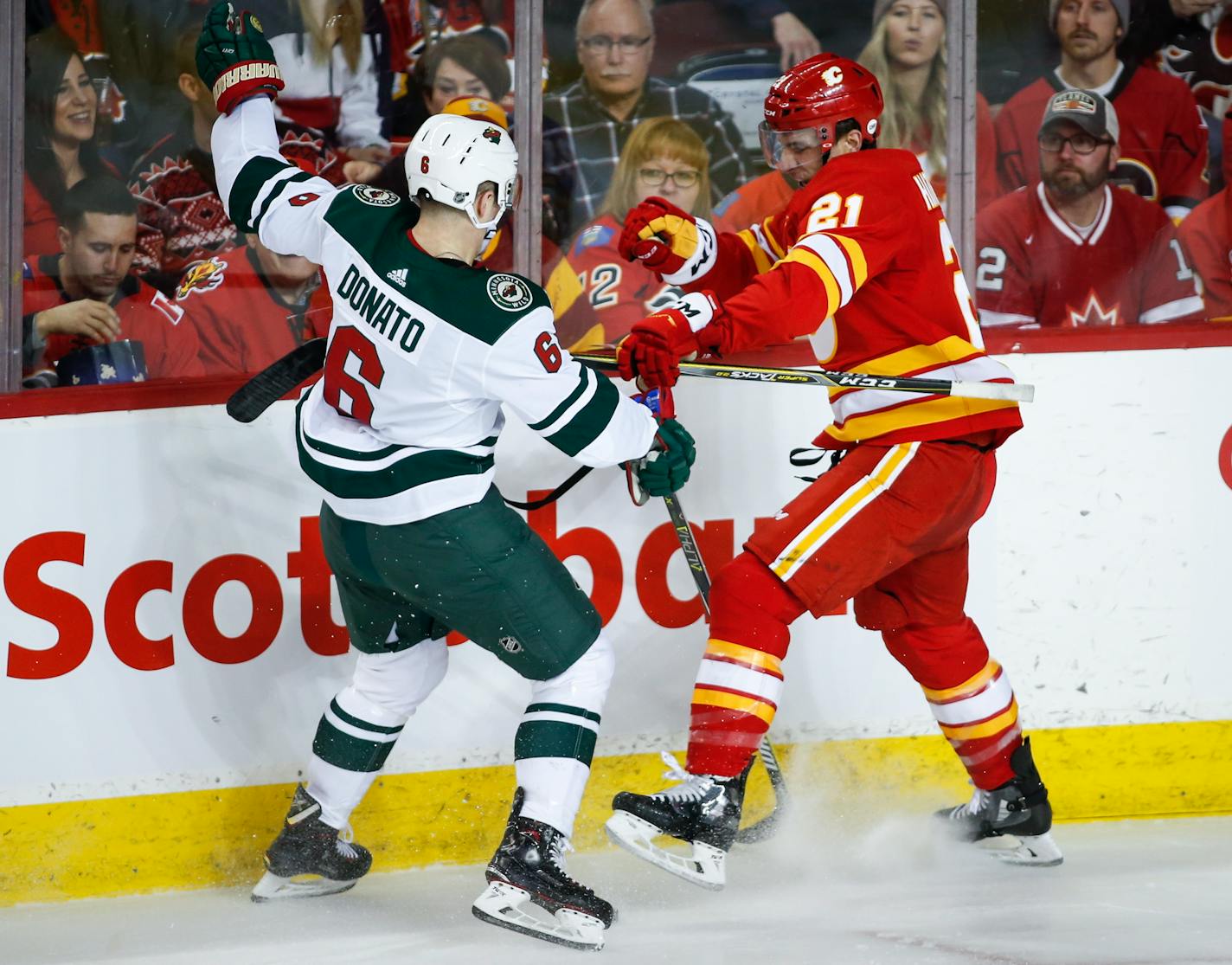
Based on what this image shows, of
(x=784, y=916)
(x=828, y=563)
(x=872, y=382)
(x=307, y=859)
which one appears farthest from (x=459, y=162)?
(x=784, y=916)

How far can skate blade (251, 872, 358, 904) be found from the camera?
2771mm

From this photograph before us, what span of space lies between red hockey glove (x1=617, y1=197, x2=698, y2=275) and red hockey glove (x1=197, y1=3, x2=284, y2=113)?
70cm

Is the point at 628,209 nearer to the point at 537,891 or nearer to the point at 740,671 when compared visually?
the point at 740,671

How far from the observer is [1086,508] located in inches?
129

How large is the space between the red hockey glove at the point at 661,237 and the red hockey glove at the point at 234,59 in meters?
0.70

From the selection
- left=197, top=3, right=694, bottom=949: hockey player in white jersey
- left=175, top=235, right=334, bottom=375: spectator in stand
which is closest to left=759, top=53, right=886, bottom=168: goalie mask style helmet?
left=197, top=3, right=694, bottom=949: hockey player in white jersey

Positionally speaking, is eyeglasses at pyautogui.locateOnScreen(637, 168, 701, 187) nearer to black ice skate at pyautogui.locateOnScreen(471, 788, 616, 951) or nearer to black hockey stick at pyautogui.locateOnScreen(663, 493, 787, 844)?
black hockey stick at pyautogui.locateOnScreen(663, 493, 787, 844)

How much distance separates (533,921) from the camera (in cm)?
245

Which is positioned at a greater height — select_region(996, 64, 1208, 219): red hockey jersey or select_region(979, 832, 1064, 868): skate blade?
select_region(996, 64, 1208, 219): red hockey jersey

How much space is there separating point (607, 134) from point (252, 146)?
1.03m

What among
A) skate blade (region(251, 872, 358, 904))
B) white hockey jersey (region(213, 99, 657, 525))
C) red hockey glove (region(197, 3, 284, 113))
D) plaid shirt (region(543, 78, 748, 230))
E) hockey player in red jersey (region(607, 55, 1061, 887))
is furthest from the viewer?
plaid shirt (region(543, 78, 748, 230))

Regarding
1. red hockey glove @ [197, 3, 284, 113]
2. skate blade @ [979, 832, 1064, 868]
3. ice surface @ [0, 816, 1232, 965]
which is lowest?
skate blade @ [979, 832, 1064, 868]

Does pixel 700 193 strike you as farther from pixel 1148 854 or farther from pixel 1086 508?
pixel 1148 854

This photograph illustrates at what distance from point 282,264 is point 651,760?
1313 millimetres
